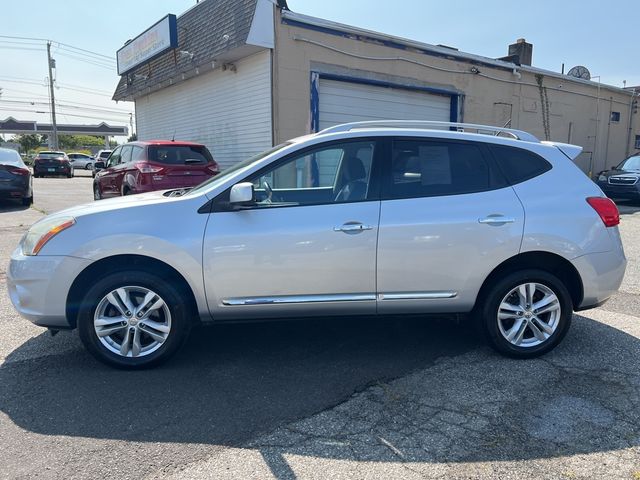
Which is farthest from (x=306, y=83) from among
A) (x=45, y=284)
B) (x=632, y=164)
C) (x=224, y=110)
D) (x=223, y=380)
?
(x=632, y=164)

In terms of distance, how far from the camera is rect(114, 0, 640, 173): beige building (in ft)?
35.5

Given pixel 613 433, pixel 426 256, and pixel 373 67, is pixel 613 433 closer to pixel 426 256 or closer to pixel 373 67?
pixel 426 256

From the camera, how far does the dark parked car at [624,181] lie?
582 inches

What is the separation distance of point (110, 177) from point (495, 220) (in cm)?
917

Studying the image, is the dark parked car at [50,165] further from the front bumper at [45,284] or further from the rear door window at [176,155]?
the front bumper at [45,284]

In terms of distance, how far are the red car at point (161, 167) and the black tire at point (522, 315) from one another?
23.4 feet

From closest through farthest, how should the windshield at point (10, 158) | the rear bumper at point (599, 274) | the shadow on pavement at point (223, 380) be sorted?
the shadow on pavement at point (223, 380)
the rear bumper at point (599, 274)
the windshield at point (10, 158)

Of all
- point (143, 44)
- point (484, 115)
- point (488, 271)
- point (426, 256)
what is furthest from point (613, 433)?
point (143, 44)

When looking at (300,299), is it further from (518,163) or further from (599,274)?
(599,274)

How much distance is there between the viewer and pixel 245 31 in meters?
10.3

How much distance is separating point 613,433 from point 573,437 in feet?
0.87

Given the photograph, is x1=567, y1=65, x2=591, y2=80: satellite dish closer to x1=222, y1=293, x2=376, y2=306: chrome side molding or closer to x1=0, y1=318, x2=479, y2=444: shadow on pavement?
x1=0, y1=318, x2=479, y2=444: shadow on pavement

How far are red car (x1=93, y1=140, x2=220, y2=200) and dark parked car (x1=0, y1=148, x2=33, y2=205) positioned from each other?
359 cm

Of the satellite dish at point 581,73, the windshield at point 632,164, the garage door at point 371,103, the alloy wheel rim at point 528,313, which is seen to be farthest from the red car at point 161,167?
the satellite dish at point 581,73
